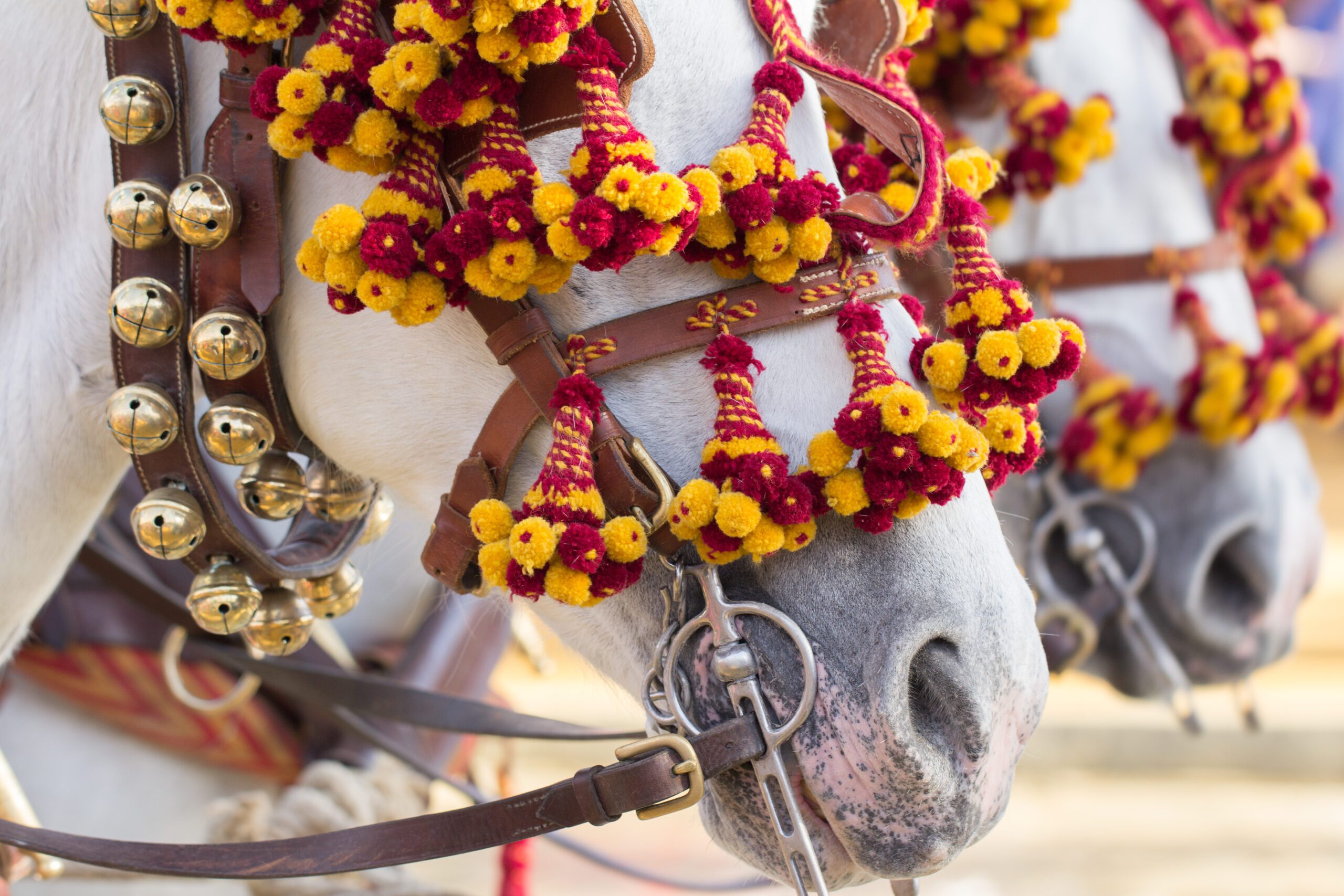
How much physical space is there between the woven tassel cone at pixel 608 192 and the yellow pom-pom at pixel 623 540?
0.20m

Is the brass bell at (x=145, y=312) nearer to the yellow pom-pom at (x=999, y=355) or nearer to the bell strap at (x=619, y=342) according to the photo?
the bell strap at (x=619, y=342)

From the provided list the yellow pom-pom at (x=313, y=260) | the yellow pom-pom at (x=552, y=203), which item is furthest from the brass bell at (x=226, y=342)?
the yellow pom-pom at (x=552, y=203)

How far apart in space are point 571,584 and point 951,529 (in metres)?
0.31

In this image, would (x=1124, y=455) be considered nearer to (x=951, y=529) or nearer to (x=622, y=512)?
(x=951, y=529)

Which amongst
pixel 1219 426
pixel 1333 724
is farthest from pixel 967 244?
pixel 1333 724

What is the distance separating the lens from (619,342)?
3.03 feet

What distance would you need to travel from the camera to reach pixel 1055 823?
4.16m

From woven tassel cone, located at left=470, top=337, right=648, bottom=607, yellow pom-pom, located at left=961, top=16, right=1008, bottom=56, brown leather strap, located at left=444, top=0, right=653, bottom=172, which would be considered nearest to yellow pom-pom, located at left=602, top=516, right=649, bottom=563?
woven tassel cone, located at left=470, top=337, right=648, bottom=607

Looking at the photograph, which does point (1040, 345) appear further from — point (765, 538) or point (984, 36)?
point (984, 36)

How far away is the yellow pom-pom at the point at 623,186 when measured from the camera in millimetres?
834

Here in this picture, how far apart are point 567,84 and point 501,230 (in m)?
0.14

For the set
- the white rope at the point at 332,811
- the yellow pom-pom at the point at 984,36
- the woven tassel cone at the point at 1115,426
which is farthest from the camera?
the woven tassel cone at the point at 1115,426

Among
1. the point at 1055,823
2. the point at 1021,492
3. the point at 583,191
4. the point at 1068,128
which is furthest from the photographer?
the point at 1055,823

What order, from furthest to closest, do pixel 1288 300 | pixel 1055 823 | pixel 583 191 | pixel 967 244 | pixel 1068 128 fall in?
pixel 1055 823 → pixel 1288 300 → pixel 1068 128 → pixel 967 244 → pixel 583 191
